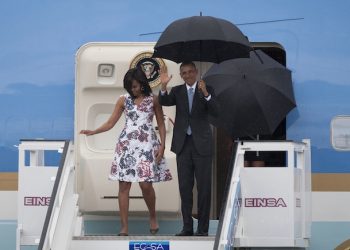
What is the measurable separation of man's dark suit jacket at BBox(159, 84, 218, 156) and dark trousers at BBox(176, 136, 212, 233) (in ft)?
0.18

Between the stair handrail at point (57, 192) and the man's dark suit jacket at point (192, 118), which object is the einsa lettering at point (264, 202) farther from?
the stair handrail at point (57, 192)

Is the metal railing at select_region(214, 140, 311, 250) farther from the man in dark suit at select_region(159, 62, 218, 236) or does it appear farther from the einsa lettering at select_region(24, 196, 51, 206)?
the einsa lettering at select_region(24, 196, 51, 206)

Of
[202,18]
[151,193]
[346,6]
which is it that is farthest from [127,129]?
[346,6]

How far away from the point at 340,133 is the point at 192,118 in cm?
152

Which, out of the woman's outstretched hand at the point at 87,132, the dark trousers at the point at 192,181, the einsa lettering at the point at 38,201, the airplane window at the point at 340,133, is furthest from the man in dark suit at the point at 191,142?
the airplane window at the point at 340,133

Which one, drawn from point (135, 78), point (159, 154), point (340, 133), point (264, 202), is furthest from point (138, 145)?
point (340, 133)

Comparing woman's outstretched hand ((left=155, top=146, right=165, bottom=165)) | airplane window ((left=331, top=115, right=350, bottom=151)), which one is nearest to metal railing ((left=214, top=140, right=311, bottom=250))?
airplane window ((left=331, top=115, right=350, bottom=151))

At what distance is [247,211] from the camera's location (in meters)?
7.30

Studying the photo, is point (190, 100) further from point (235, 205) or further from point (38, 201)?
point (38, 201)

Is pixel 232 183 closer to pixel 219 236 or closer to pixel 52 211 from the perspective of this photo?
pixel 219 236

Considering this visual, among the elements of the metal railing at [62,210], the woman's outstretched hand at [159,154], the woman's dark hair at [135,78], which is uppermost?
the woman's dark hair at [135,78]

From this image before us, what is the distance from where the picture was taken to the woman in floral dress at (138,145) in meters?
7.43

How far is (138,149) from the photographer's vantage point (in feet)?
24.6

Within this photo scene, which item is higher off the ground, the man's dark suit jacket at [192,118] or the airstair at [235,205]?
the man's dark suit jacket at [192,118]
